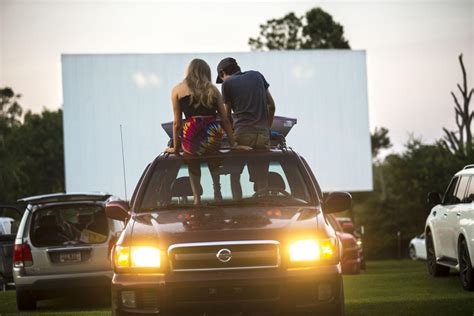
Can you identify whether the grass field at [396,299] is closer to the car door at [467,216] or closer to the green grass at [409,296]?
the green grass at [409,296]

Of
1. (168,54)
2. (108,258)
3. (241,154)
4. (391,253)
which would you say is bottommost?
(391,253)

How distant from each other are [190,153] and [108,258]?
20.6 ft

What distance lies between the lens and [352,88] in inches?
1682

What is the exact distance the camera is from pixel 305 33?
8669 cm

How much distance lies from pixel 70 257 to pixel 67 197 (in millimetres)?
837

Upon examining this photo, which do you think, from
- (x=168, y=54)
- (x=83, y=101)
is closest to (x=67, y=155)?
(x=83, y=101)

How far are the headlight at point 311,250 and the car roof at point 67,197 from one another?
7.83 meters

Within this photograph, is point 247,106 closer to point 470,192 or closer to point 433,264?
point 470,192

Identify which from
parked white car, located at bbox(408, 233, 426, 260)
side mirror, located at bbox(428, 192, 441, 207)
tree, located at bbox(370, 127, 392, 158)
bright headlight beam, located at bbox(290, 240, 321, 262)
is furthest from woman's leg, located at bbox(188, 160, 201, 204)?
tree, located at bbox(370, 127, 392, 158)

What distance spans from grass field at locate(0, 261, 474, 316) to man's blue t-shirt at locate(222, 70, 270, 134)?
2435 mm

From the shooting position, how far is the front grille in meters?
8.95

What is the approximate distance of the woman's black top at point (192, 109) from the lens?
11.2 m

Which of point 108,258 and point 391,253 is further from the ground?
point 108,258

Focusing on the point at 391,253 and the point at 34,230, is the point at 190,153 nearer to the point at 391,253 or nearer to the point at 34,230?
the point at 34,230
